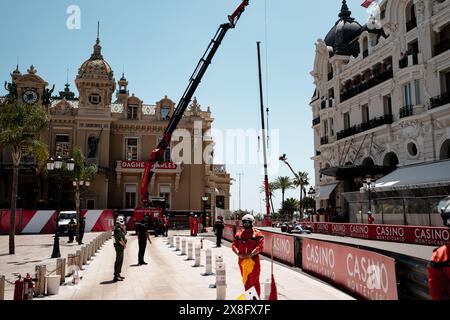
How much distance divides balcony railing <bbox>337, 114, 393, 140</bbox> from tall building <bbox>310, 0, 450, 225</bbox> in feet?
→ 0.28

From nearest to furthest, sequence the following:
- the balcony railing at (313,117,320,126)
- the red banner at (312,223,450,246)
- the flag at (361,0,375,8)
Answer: the red banner at (312,223,450,246) → the flag at (361,0,375,8) → the balcony railing at (313,117,320,126)

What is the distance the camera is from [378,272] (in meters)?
8.02

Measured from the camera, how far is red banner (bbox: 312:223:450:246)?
17109 millimetres

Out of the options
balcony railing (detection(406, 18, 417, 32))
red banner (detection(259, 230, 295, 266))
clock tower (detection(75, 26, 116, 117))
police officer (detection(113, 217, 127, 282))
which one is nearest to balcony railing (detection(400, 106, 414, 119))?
balcony railing (detection(406, 18, 417, 32))

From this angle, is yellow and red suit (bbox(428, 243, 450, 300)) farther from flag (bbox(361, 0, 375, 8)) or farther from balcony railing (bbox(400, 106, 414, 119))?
flag (bbox(361, 0, 375, 8))

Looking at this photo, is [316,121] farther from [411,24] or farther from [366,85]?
[411,24]

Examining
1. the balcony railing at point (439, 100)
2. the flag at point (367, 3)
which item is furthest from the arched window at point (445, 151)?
the flag at point (367, 3)

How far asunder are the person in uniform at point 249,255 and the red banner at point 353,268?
7.73 ft

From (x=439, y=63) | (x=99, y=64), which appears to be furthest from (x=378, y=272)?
(x=99, y=64)

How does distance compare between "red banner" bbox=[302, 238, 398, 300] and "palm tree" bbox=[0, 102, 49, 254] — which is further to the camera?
"palm tree" bbox=[0, 102, 49, 254]

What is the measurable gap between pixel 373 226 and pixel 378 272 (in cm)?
1512

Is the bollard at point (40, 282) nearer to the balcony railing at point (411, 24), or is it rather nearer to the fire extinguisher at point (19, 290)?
the fire extinguisher at point (19, 290)

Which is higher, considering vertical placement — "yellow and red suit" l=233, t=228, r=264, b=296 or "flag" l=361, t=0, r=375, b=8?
"flag" l=361, t=0, r=375, b=8
